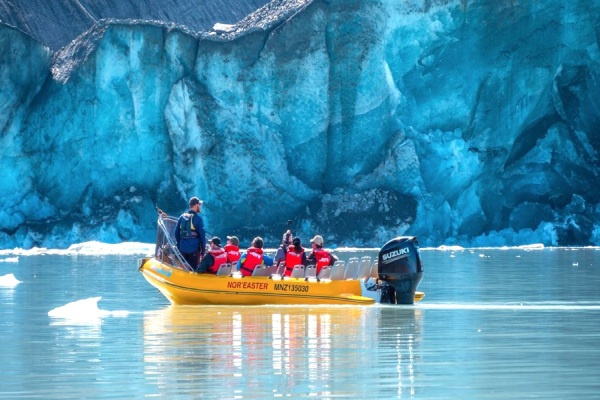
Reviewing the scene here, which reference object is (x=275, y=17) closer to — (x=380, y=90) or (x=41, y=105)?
(x=380, y=90)

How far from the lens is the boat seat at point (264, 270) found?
18344mm

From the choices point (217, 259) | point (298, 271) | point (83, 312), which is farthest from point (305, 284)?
point (83, 312)

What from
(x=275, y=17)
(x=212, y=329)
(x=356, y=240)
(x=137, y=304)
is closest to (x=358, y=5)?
(x=275, y=17)

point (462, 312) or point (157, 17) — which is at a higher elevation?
point (157, 17)

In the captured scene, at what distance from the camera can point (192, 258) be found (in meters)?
18.6

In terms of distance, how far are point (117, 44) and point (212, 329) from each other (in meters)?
38.2

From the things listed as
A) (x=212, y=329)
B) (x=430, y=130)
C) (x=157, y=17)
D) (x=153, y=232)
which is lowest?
(x=212, y=329)

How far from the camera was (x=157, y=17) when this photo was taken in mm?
89000

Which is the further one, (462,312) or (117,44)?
(117,44)

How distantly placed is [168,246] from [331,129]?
31.4 metres

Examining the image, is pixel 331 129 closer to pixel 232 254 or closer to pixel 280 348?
pixel 232 254

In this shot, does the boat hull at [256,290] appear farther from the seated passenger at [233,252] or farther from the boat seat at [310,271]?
the seated passenger at [233,252]

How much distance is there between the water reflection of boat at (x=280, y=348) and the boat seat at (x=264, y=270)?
1045mm

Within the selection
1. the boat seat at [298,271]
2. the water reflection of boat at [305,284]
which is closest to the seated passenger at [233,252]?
the water reflection of boat at [305,284]
